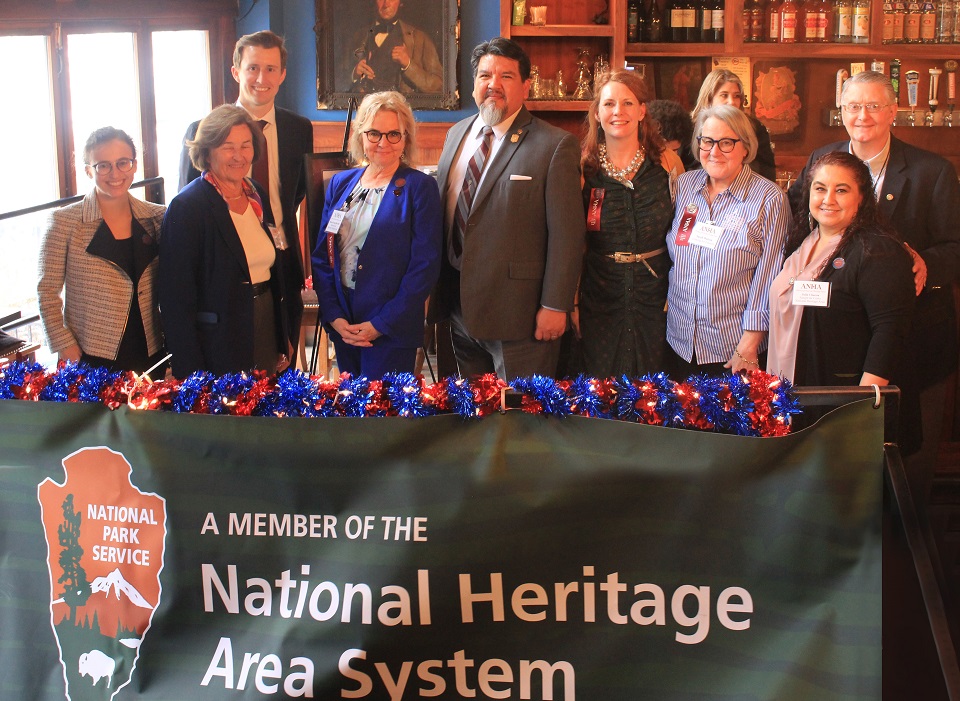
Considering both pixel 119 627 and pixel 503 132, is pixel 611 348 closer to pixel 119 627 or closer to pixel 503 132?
pixel 503 132

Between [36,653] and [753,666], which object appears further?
[36,653]

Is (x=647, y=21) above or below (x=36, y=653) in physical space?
above

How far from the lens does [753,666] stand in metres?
1.60

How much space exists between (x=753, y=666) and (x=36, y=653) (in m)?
1.21

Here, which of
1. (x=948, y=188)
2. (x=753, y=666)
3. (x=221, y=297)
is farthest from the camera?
(x=948, y=188)

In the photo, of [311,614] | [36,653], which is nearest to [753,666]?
[311,614]

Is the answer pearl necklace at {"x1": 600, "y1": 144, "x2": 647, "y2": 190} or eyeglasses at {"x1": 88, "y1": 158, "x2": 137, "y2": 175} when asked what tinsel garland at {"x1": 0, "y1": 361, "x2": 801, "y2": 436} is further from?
pearl necklace at {"x1": 600, "y1": 144, "x2": 647, "y2": 190}

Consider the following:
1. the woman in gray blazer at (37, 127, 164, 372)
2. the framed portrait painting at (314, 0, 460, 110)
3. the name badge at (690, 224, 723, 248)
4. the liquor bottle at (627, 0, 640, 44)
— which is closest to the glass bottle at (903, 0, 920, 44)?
the liquor bottle at (627, 0, 640, 44)

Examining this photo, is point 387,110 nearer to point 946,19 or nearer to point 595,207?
point 595,207

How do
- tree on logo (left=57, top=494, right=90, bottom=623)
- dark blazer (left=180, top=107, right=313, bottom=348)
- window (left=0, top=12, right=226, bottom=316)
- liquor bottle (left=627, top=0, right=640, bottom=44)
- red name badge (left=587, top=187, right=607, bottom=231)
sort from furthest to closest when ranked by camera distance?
1. window (left=0, top=12, right=226, bottom=316)
2. liquor bottle (left=627, top=0, right=640, bottom=44)
3. dark blazer (left=180, top=107, right=313, bottom=348)
4. red name badge (left=587, top=187, right=607, bottom=231)
5. tree on logo (left=57, top=494, right=90, bottom=623)

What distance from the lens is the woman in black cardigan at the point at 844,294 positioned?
2684 mm

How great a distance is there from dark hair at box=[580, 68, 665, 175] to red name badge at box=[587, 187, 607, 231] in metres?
0.08

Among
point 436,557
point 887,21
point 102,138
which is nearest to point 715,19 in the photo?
point 887,21

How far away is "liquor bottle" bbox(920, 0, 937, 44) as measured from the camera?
18.8ft
